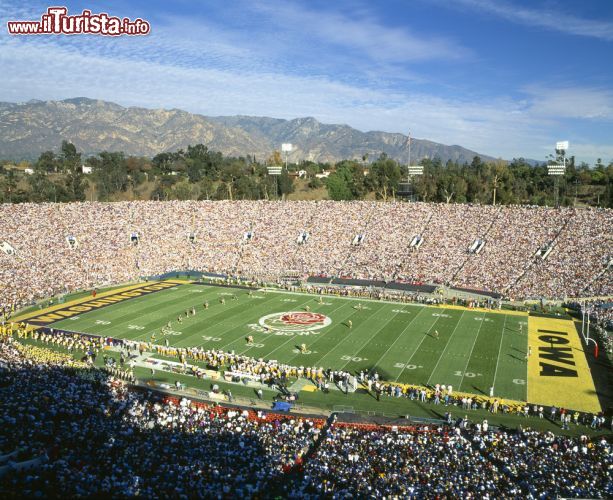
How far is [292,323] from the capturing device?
1529 inches

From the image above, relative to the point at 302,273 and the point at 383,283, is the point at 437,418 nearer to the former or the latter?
the point at 383,283

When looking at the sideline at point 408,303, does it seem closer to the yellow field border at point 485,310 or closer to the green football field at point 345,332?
the yellow field border at point 485,310

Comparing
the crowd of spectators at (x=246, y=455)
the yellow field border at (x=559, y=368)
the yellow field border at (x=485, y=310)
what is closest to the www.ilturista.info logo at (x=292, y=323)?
the yellow field border at (x=485, y=310)

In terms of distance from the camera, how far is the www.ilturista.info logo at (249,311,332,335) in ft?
122

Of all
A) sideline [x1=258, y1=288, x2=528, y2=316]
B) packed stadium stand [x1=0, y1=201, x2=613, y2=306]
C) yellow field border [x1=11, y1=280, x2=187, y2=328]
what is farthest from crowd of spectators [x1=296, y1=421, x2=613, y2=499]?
yellow field border [x1=11, y1=280, x2=187, y2=328]

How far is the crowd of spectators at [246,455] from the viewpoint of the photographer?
48.4 feet

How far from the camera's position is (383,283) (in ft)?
163

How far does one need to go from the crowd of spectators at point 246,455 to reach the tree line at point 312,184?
45575 millimetres

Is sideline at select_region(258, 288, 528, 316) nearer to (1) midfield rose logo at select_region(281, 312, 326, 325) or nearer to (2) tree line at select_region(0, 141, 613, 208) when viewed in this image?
(1) midfield rose logo at select_region(281, 312, 326, 325)

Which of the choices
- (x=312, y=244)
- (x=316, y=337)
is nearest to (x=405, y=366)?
(x=316, y=337)

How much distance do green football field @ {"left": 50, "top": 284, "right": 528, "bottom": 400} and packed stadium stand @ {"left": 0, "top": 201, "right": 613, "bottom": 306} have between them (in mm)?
7451

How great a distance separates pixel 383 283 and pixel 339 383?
883 inches

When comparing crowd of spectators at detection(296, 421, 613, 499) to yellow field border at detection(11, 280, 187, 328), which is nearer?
crowd of spectators at detection(296, 421, 613, 499)

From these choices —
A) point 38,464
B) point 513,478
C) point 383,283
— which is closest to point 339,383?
point 513,478
